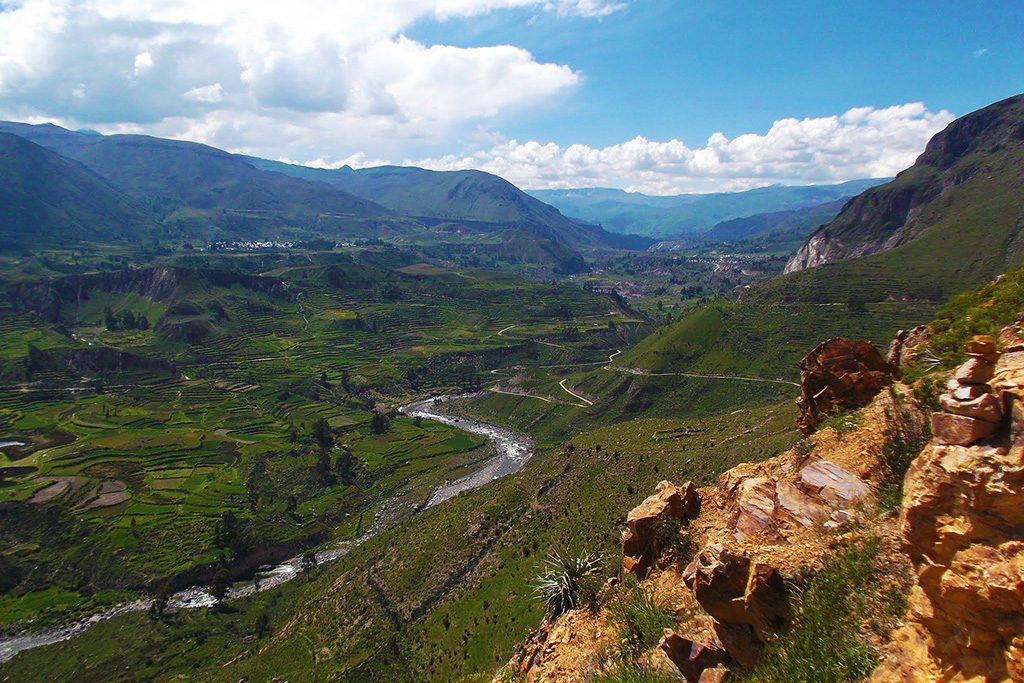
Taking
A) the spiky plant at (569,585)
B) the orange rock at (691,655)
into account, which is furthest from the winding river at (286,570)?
the orange rock at (691,655)

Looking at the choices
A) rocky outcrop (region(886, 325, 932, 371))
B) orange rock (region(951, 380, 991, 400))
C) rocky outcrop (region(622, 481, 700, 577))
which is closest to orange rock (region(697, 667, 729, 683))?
rocky outcrop (region(622, 481, 700, 577))

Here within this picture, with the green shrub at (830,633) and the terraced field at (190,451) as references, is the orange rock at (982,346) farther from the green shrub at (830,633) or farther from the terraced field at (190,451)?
the terraced field at (190,451)

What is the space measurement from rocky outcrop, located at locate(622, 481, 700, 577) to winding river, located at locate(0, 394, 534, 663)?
7737cm

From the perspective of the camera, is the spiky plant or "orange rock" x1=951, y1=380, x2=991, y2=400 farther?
the spiky plant

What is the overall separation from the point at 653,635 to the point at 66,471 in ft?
437

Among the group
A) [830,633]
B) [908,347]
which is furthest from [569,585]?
[908,347]

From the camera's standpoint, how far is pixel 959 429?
33.0 feet

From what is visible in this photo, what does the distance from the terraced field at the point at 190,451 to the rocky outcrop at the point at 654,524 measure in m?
88.3

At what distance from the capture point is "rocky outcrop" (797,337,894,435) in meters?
20.8

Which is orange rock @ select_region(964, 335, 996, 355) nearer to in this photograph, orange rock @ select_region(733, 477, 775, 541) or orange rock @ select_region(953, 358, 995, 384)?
orange rock @ select_region(953, 358, 995, 384)

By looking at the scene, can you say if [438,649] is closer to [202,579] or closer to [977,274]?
[202,579]

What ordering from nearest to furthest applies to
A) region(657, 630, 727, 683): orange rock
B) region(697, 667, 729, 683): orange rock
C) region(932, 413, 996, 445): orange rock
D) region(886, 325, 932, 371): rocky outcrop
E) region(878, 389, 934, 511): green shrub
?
region(932, 413, 996, 445): orange rock < region(697, 667, 729, 683): orange rock < region(657, 630, 727, 683): orange rock < region(878, 389, 934, 511): green shrub < region(886, 325, 932, 371): rocky outcrop

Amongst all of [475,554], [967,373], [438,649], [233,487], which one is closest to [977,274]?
[475,554]

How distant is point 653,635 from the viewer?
53.9 ft
